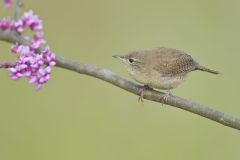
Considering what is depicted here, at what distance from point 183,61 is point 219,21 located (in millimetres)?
5165

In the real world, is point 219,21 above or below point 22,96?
above

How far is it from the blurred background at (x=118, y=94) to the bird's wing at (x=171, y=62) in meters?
2.77

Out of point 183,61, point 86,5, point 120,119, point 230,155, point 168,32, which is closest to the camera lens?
point 183,61

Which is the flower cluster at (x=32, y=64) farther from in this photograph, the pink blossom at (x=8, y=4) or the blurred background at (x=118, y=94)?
the blurred background at (x=118, y=94)


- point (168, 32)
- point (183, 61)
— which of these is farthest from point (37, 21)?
point (168, 32)

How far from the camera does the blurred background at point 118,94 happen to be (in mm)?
7375

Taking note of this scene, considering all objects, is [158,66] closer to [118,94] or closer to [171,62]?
[171,62]

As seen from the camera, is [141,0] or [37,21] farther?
[141,0]

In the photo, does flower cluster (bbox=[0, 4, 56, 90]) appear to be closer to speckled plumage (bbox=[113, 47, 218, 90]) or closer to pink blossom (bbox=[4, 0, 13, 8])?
pink blossom (bbox=[4, 0, 13, 8])

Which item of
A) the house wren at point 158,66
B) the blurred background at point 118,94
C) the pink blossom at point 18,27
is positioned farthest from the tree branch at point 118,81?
the blurred background at point 118,94

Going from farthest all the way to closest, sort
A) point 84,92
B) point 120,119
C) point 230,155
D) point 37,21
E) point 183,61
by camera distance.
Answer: point 84,92, point 120,119, point 230,155, point 183,61, point 37,21

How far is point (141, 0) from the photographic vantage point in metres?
10.5

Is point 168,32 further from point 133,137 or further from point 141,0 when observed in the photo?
point 133,137

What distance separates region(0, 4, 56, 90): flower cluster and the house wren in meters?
0.97
